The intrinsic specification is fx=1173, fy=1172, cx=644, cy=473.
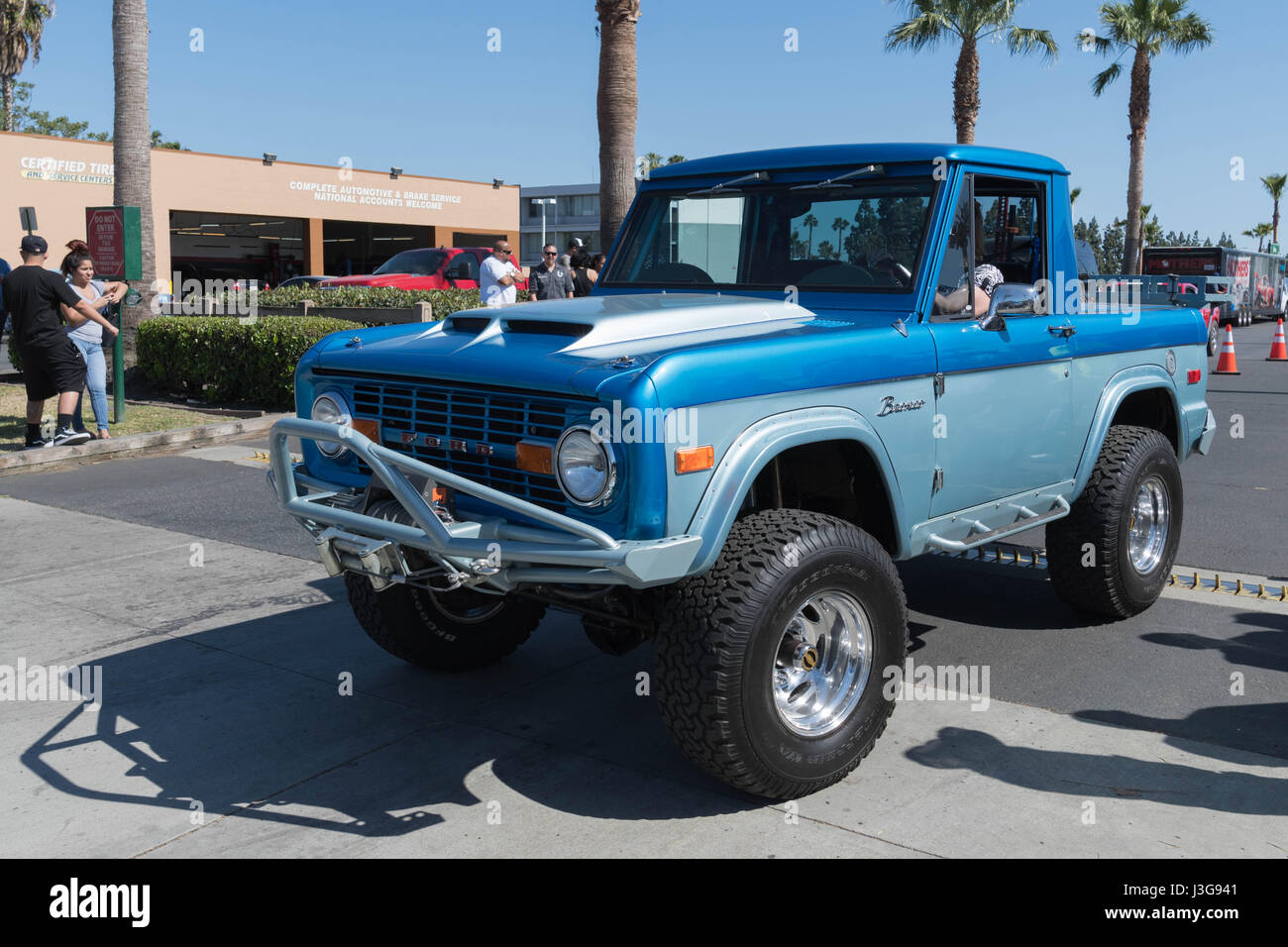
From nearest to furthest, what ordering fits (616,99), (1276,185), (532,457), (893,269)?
(532,457), (893,269), (616,99), (1276,185)

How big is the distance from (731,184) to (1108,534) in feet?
7.96

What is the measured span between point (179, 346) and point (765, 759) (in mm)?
12365

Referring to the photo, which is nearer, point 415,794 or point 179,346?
point 415,794

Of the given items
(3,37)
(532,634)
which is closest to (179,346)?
(532,634)

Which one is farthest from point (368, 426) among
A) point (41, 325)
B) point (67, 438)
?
point (67, 438)

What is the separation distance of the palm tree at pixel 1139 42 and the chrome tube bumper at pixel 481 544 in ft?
120

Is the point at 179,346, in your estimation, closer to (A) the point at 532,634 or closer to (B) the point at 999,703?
(A) the point at 532,634

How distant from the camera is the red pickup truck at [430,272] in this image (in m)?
20.9

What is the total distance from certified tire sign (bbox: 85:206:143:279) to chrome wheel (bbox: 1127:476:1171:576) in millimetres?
9979

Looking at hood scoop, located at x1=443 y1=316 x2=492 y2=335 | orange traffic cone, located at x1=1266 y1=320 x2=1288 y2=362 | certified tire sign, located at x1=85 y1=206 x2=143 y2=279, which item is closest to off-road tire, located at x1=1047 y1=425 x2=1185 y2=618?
hood scoop, located at x1=443 y1=316 x2=492 y2=335

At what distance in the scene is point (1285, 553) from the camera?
7.21 metres

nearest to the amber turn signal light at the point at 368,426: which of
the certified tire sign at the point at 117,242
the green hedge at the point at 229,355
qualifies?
the green hedge at the point at 229,355

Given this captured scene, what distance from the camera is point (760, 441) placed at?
3713mm

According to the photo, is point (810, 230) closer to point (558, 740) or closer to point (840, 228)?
point (840, 228)
